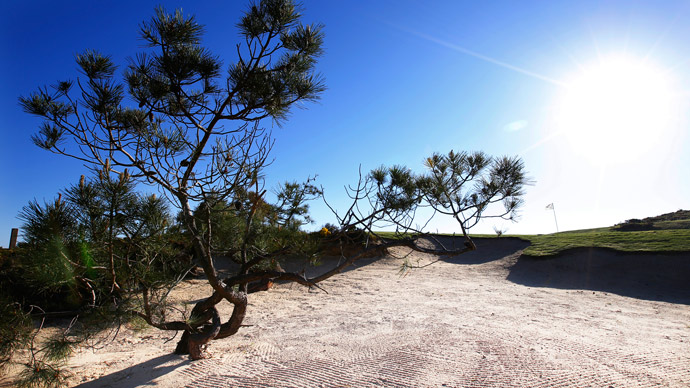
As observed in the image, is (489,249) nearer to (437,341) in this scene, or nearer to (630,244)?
(630,244)

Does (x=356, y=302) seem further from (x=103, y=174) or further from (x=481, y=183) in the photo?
(x=103, y=174)

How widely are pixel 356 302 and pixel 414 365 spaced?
3261mm

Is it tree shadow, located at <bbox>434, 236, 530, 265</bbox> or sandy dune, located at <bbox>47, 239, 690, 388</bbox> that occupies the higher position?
tree shadow, located at <bbox>434, 236, 530, 265</bbox>

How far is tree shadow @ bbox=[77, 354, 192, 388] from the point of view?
289cm

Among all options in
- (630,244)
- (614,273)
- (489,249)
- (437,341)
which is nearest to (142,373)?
(437,341)

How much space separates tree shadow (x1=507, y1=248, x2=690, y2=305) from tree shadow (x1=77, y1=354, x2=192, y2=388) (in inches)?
319

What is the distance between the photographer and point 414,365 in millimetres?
3125

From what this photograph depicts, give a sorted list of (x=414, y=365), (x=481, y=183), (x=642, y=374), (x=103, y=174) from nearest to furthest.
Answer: (x=103, y=174)
(x=642, y=374)
(x=414, y=365)
(x=481, y=183)

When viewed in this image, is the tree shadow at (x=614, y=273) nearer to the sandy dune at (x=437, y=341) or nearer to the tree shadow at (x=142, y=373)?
the sandy dune at (x=437, y=341)

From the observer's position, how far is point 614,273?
331 inches

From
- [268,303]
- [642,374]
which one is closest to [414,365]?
[642,374]

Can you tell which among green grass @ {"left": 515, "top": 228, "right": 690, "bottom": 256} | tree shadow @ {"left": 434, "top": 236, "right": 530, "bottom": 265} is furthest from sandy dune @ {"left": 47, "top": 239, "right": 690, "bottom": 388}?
tree shadow @ {"left": 434, "top": 236, "right": 530, "bottom": 265}

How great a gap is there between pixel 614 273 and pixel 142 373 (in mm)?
10260

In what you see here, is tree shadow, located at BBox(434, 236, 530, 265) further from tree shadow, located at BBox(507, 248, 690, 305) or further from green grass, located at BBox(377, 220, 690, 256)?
tree shadow, located at BBox(507, 248, 690, 305)
